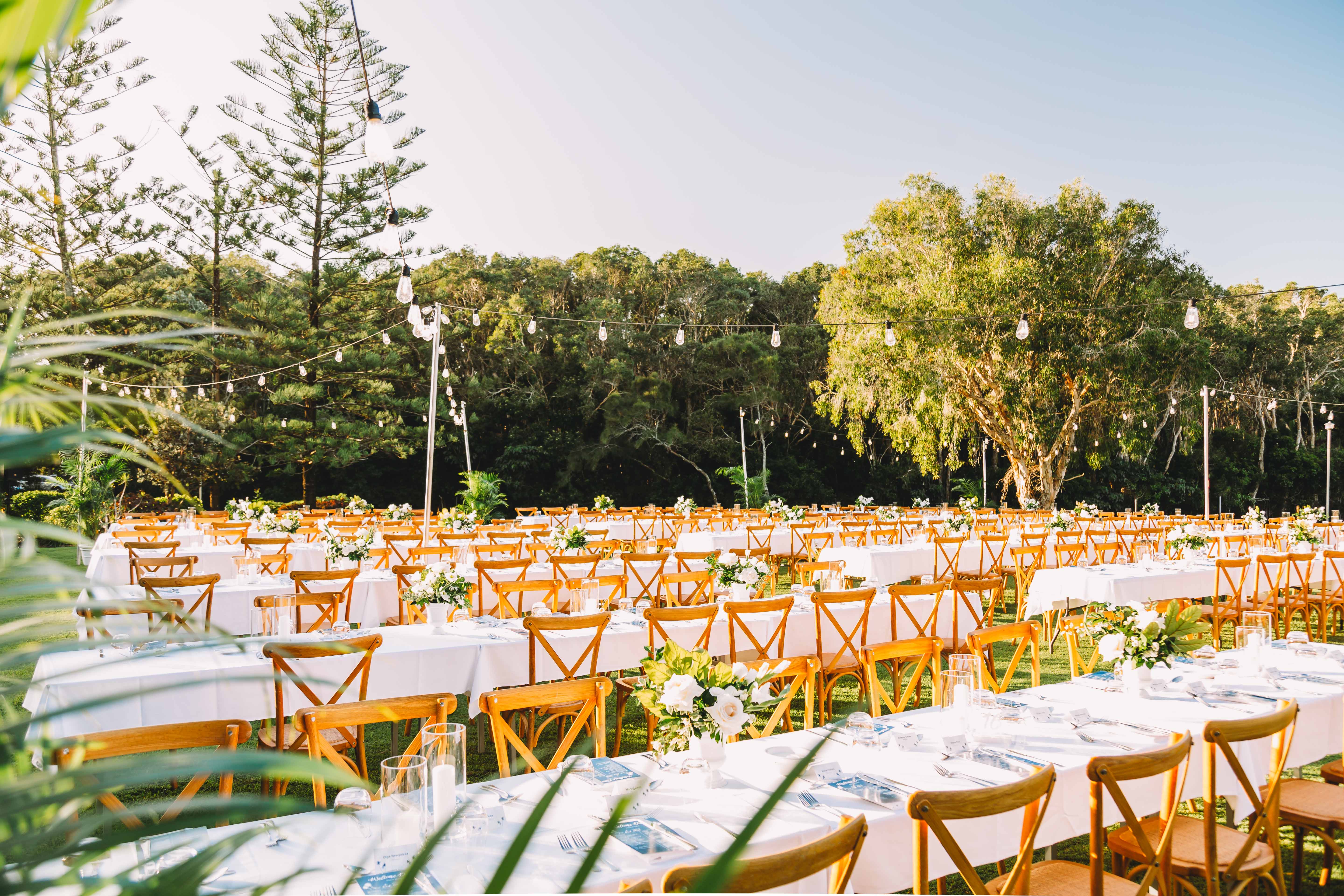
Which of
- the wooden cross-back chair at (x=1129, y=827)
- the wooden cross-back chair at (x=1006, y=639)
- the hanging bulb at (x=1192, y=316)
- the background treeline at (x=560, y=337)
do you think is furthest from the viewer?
the background treeline at (x=560, y=337)

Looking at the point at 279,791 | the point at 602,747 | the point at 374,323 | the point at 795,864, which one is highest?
the point at 374,323

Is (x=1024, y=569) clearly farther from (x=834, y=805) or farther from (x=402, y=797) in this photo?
(x=402, y=797)

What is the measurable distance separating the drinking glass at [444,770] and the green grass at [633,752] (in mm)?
574

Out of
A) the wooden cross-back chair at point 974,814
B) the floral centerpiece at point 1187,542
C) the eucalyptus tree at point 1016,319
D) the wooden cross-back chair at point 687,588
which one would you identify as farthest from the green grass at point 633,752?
the eucalyptus tree at point 1016,319

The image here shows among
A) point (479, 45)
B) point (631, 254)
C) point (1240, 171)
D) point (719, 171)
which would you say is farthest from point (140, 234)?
point (1240, 171)

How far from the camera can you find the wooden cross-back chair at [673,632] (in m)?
4.81

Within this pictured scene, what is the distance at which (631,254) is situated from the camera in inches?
1102

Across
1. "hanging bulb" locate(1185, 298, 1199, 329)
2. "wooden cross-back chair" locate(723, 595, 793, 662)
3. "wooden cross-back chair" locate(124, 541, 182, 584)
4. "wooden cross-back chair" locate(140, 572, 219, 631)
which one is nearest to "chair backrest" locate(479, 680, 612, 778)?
"wooden cross-back chair" locate(723, 595, 793, 662)

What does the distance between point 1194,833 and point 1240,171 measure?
24.5 m

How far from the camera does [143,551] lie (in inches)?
375

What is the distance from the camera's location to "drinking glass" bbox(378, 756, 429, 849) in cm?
221

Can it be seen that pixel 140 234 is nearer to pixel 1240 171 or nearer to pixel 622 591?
pixel 622 591

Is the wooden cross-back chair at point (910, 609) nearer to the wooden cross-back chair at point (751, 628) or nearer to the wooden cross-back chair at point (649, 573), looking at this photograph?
the wooden cross-back chair at point (751, 628)

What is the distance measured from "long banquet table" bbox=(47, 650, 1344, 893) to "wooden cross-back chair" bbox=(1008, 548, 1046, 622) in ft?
16.5
